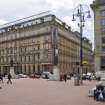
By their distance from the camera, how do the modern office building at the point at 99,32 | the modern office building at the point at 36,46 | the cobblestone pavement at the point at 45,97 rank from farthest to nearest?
the modern office building at the point at 36,46, the modern office building at the point at 99,32, the cobblestone pavement at the point at 45,97

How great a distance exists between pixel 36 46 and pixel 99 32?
29.6 meters

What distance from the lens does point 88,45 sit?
158250 millimetres

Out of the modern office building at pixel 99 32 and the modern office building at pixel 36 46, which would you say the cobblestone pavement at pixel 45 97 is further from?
the modern office building at pixel 36 46

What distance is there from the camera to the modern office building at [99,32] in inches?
3197

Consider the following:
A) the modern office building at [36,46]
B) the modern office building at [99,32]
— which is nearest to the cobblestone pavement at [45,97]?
the modern office building at [99,32]

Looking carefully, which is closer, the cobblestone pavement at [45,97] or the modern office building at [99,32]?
the cobblestone pavement at [45,97]

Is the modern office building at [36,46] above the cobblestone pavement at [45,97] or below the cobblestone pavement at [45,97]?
above

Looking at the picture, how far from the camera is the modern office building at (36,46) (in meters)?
102

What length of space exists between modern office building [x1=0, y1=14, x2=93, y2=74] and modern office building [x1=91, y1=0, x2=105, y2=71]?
53.8 ft

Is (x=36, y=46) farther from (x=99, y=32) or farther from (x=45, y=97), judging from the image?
(x=45, y=97)

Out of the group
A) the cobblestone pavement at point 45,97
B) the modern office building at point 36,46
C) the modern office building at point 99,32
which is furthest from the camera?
the modern office building at point 36,46

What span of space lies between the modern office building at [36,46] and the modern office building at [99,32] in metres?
16.4

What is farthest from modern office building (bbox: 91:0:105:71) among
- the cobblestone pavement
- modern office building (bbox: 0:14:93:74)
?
the cobblestone pavement

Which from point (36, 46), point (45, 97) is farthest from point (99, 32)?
point (45, 97)
